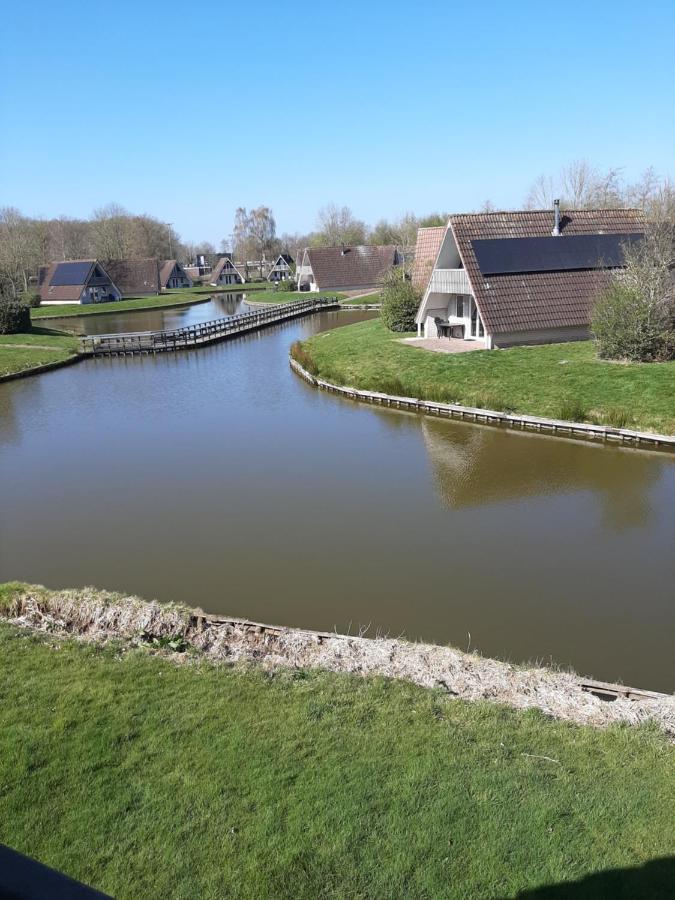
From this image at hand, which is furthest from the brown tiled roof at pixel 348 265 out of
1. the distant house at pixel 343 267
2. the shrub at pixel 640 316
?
the shrub at pixel 640 316

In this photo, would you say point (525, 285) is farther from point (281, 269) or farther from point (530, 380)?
point (281, 269)

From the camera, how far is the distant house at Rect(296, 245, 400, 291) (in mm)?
→ 57656

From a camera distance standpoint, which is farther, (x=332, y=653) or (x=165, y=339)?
(x=165, y=339)

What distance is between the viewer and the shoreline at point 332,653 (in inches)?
244

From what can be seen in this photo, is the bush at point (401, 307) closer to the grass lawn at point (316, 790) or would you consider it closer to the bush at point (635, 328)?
the bush at point (635, 328)

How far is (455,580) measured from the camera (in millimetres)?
9320

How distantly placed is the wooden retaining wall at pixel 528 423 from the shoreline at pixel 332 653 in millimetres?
9430

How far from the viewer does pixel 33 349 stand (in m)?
32.0

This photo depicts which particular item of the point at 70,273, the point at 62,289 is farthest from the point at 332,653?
the point at 70,273

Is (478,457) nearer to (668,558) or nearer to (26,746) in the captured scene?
(668,558)

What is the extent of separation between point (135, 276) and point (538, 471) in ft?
197

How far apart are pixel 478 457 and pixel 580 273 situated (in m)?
13.1

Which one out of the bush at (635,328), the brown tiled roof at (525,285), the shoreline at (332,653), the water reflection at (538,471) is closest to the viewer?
the shoreline at (332,653)

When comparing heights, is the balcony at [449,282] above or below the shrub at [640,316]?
above
